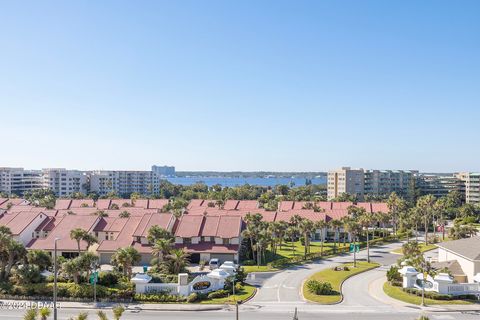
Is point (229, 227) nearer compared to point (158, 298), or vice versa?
point (158, 298)

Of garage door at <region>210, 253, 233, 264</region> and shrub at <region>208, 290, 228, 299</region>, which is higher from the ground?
garage door at <region>210, 253, 233, 264</region>

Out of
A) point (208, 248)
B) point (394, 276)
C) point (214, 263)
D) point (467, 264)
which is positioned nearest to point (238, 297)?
point (214, 263)

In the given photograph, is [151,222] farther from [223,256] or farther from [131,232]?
[223,256]

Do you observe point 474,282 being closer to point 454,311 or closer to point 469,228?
point 454,311

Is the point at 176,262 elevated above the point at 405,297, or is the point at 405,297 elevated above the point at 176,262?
the point at 176,262

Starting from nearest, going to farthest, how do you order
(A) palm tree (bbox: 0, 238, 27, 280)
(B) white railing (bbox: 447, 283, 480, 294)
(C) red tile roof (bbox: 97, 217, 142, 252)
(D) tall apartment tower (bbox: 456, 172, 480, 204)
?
1. (B) white railing (bbox: 447, 283, 480, 294)
2. (A) palm tree (bbox: 0, 238, 27, 280)
3. (C) red tile roof (bbox: 97, 217, 142, 252)
4. (D) tall apartment tower (bbox: 456, 172, 480, 204)

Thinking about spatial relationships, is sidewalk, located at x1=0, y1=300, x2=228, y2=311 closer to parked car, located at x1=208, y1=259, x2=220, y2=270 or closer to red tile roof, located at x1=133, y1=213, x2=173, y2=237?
parked car, located at x1=208, y1=259, x2=220, y2=270

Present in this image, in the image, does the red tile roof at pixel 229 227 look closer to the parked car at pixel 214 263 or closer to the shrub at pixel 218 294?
the parked car at pixel 214 263

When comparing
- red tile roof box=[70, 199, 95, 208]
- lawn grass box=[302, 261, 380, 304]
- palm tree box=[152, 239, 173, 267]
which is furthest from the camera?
red tile roof box=[70, 199, 95, 208]

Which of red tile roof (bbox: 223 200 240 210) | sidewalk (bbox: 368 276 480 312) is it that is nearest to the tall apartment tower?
red tile roof (bbox: 223 200 240 210)
